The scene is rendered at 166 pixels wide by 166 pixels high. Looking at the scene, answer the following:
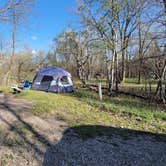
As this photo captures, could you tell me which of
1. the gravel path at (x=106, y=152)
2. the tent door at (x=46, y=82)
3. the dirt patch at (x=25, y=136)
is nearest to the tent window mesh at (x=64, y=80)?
the tent door at (x=46, y=82)

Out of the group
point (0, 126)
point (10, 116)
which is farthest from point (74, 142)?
point (10, 116)

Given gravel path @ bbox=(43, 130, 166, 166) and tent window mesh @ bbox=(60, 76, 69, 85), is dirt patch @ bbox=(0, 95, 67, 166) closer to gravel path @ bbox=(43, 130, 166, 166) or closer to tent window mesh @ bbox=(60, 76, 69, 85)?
gravel path @ bbox=(43, 130, 166, 166)

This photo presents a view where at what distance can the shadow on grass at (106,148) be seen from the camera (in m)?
3.83

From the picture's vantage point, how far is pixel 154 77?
11680mm

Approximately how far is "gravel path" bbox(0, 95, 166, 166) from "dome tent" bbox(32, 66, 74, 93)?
8642mm

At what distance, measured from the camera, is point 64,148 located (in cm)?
429

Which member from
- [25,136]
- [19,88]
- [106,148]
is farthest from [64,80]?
[106,148]

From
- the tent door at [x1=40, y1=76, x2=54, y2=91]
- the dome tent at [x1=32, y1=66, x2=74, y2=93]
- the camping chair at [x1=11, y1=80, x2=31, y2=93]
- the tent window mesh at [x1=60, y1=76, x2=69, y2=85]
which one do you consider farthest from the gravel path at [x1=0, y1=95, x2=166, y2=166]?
the tent window mesh at [x1=60, y1=76, x2=69, y2=85]

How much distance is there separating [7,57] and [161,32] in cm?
2107

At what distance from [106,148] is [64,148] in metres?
0.88

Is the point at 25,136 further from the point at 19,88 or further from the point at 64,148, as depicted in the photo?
the point at 19,88

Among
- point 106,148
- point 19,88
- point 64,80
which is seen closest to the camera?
point 106,148

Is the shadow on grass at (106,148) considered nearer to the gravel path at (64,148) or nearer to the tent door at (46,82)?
the gravel path at (64,148)

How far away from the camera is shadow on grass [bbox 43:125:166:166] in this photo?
12.6ft
